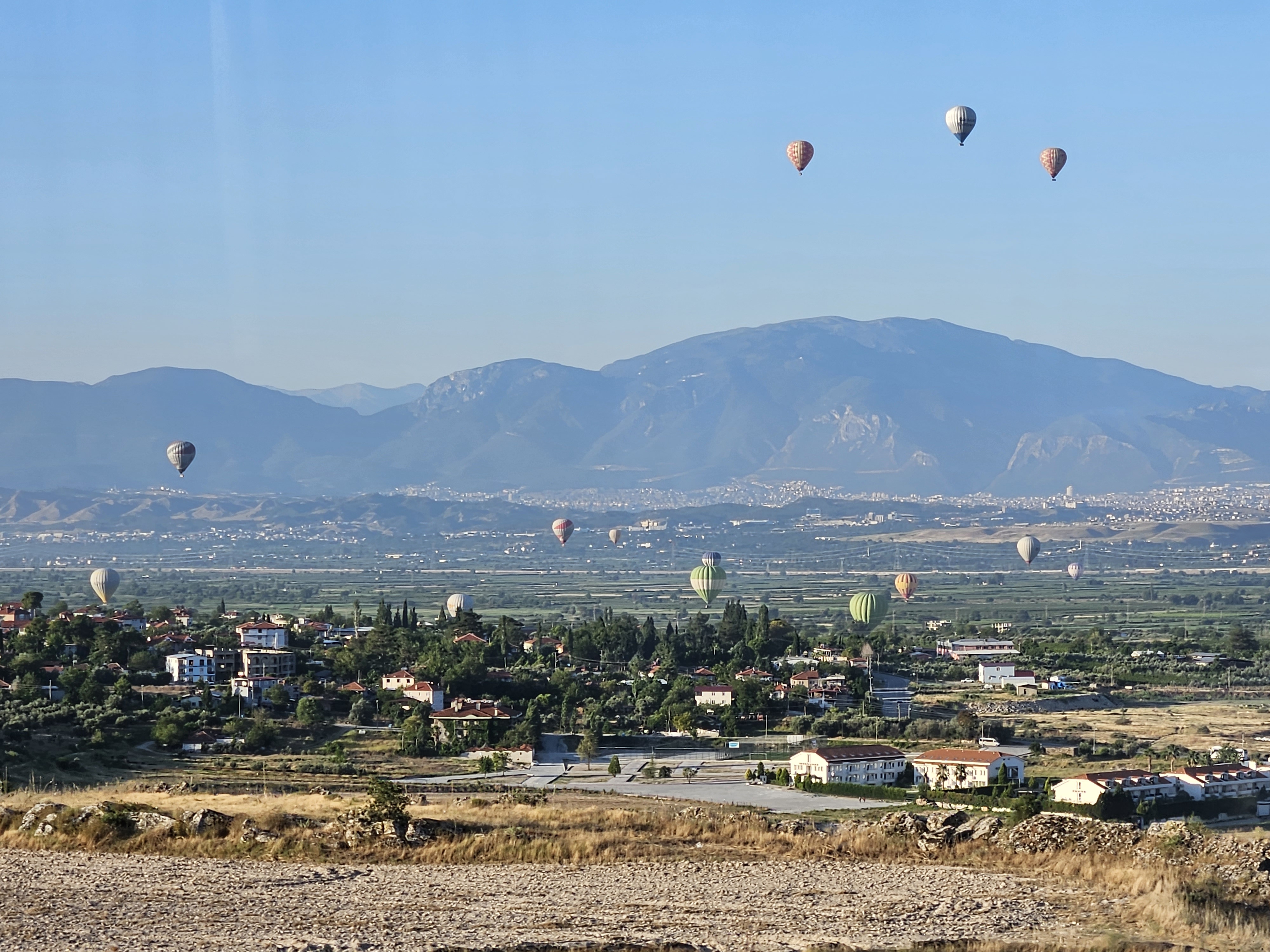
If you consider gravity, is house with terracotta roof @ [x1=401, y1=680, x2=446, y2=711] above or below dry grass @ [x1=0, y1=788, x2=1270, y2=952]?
below

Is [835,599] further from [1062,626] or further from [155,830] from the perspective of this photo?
[155,830]

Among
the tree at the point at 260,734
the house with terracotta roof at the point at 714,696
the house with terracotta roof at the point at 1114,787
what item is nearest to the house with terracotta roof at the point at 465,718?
the tree at the point at 260,734

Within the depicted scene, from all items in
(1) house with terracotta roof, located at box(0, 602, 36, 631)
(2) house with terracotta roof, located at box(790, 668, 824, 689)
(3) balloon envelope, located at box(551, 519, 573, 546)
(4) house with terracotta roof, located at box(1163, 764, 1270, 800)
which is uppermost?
(3) balloon envelope, located at box(551, 519, 573, 546)

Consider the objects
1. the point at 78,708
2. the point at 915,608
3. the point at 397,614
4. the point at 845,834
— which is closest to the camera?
the point at 845,834

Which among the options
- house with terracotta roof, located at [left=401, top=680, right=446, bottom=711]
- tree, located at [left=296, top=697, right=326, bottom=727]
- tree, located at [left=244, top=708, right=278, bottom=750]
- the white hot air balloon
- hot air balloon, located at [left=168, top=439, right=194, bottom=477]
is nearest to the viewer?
tree, located at [left=244, top=708, right=278, bottom=750]

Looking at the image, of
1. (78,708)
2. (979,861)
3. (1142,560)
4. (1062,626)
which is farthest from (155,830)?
(1142,560)

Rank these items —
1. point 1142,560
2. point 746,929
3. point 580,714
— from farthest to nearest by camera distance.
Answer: point 1142,560 → point 580,714 → point 746,929

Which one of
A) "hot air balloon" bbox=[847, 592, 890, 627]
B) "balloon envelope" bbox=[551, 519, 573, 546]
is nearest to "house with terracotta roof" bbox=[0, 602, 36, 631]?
"hot air balloon" bbox=[847, 592, 890, 627]

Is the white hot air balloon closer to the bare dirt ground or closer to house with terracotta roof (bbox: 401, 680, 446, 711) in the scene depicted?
house with terracotta roof (bbox: 401, 680, 446, 711)
